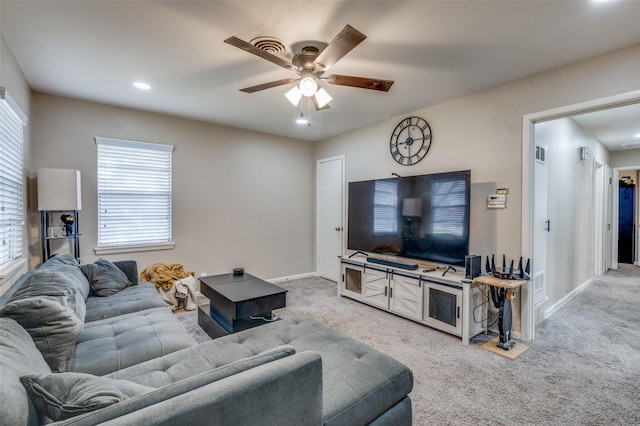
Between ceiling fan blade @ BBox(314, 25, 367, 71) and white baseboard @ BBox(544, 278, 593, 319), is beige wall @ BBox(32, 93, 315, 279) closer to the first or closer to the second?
ceiling fan blade @ BBox(314, 25, 367, 71)

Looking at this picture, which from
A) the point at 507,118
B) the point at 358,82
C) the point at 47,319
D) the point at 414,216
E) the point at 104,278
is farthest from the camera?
the point at 414,216

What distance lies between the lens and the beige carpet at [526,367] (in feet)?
6.07

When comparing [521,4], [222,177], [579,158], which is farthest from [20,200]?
[579,158]

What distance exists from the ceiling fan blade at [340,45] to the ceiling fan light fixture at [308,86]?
138 mm

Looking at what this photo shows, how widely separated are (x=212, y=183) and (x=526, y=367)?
14.0 ft

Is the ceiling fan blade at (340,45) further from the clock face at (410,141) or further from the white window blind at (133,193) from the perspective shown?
the white window blind at (133,193)

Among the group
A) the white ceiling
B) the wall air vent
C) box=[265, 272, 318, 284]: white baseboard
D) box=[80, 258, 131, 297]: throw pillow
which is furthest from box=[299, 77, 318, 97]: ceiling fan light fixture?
the wall air vent

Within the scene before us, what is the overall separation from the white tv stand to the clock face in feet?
4.73

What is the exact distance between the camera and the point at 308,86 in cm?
224

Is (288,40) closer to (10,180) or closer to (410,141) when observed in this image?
(410,141)

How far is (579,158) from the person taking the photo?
14.1 ft

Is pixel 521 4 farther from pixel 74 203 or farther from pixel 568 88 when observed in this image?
pixel 74 203

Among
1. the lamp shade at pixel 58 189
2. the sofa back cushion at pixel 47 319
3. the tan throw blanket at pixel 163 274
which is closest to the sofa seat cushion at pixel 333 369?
the sofa back cushion at pixel 47 319

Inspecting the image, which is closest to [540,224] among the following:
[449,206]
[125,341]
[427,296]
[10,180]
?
[449,206]
